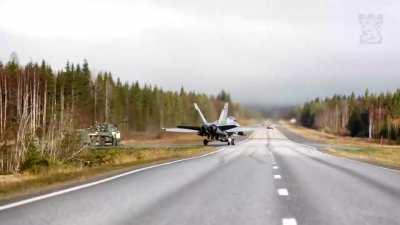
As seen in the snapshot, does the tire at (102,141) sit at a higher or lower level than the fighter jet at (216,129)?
lower

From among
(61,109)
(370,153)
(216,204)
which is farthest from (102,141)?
(216,204)

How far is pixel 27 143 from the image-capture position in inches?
879

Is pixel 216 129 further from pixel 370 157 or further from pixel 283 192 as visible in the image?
pixel 283 192

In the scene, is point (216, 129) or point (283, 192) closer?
point (283, 192)

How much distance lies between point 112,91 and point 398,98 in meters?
78.6

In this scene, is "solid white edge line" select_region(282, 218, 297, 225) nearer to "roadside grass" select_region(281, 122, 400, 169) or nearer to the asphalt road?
the asphalt road

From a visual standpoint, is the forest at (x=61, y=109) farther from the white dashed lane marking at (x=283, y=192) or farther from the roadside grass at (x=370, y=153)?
the roadside grass at (x=370, y=153)

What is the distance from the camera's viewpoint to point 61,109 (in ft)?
86.7

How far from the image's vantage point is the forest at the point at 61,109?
74.0 ft

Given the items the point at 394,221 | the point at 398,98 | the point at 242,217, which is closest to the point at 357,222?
the point at 394,221

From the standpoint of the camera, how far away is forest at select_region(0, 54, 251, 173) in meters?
22.6

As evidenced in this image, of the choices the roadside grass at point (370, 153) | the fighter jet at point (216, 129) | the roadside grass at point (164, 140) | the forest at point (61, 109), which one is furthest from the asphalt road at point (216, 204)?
the roadside grass at point (164, 140)

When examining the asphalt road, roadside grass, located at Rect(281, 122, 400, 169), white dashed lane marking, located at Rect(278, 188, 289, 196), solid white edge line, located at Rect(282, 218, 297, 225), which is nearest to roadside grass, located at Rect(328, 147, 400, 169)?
roadside grass, located at Rect(281, 122, 400, 169)

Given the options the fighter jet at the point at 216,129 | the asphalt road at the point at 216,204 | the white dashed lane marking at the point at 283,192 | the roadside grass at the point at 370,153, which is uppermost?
the fighter jet at the point at 216,129
